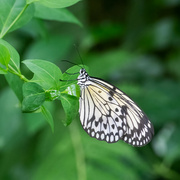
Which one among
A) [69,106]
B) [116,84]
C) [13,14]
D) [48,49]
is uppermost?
[48,49]

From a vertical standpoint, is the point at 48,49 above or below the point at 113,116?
above

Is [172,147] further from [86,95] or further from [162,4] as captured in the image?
[162,4]

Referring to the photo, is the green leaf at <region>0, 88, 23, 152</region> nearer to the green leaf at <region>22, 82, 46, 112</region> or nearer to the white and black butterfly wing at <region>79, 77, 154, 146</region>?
the white and black butterfly wing at <region>79, 77, 154, 146</region>

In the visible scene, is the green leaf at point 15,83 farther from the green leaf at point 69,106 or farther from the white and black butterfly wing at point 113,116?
the white and black butterfly wing at point 113,116

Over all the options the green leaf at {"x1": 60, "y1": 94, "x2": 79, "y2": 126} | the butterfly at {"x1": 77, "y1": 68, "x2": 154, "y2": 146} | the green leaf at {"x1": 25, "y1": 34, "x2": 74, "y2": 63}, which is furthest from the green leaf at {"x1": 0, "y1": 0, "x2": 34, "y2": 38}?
the green leaf at {"x1": 25, "y1": 34, "x2": 74, "y2": 63}

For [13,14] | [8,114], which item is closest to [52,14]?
[13,14]

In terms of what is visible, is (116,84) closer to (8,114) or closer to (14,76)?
(8,114)
